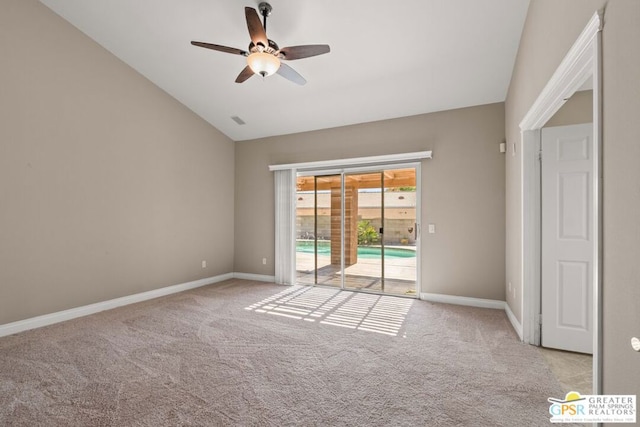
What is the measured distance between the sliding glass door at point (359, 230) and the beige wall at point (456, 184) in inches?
12.8

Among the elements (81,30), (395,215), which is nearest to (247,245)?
(395,215)

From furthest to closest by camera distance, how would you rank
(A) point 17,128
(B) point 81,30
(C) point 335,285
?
(C) point 335,285
(B) point 81,30
(A) point 17,128

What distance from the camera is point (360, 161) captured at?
4914 millimetres

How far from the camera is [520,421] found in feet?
6.12

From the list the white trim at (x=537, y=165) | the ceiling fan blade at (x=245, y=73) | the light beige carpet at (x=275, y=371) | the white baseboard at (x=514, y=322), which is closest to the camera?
the white trim at (x=537, y=165)

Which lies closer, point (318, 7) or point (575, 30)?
point (575, 30)

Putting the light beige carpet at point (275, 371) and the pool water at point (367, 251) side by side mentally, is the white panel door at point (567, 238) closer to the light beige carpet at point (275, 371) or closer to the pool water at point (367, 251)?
the light beige carpet at point (275, 371)

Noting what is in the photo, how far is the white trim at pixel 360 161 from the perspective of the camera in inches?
177

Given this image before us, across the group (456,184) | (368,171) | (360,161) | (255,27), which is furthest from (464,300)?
(255,27)

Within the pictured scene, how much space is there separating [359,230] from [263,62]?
3.43 metres

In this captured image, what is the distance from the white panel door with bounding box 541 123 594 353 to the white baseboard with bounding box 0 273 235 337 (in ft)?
16.4

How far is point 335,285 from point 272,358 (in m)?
2.78
